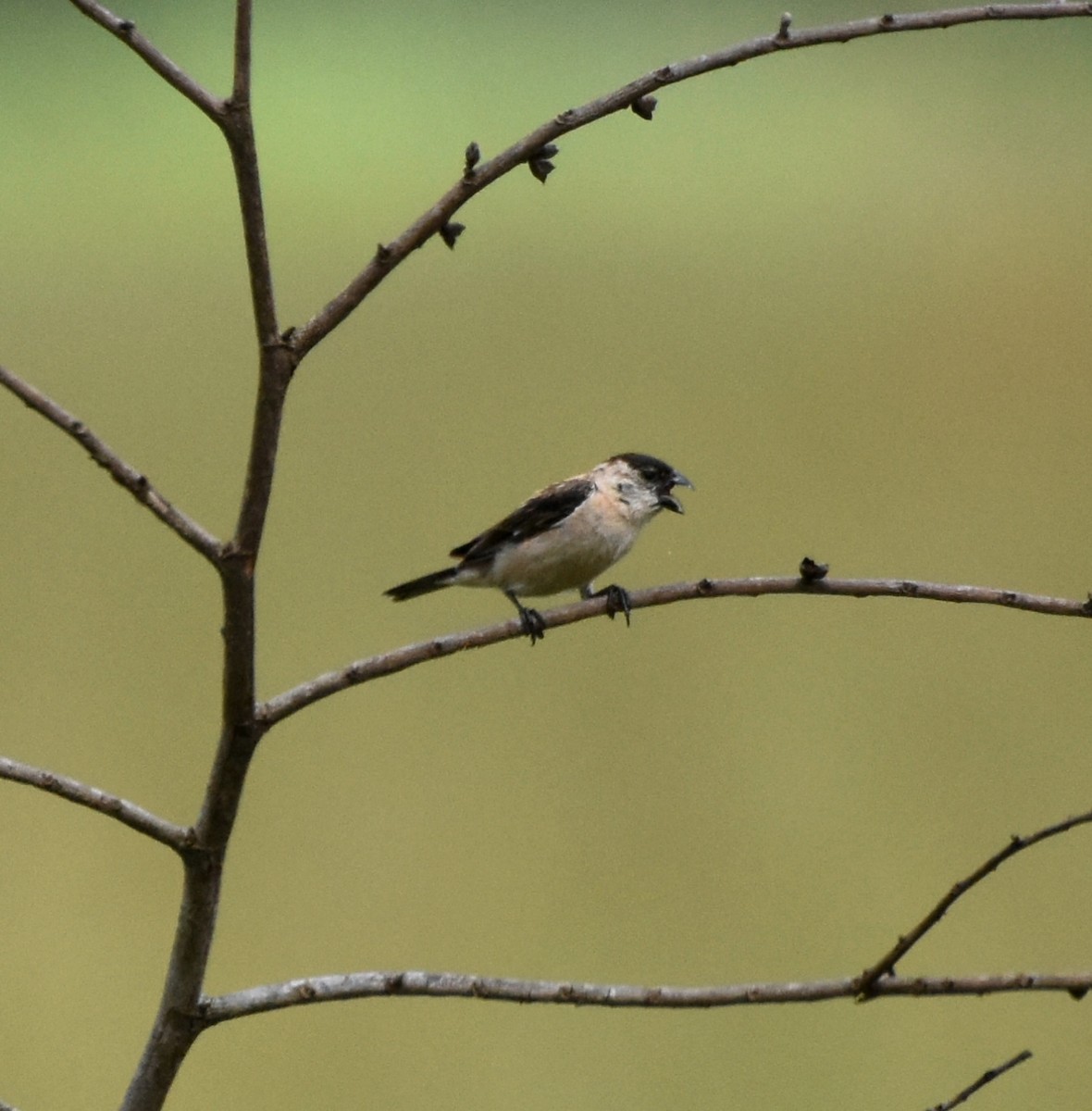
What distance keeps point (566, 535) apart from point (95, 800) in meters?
0.82

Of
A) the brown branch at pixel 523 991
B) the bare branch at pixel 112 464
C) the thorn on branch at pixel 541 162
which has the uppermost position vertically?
the thorn on branch at pixel 541 162

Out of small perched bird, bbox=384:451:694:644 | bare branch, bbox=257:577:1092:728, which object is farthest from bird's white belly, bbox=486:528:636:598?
bare branch, bbox=257:577:1092:728

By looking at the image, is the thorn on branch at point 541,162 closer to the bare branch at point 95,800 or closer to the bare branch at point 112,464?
the bare branch at point 112,464

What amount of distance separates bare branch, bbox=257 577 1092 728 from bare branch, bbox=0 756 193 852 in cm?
9

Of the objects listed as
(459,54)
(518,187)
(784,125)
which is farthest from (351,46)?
(784,125)

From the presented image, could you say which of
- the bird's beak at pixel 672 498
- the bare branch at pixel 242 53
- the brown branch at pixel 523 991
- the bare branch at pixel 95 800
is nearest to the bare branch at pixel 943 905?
the brown branch at pixel 523 991

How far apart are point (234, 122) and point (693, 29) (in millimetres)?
1560

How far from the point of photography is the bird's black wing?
67.1 inches

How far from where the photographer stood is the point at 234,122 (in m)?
0.89

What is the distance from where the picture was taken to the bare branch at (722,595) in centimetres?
96

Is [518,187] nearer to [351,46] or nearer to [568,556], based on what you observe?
[351,46]

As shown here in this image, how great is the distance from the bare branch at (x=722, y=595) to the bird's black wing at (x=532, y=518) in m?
0.64

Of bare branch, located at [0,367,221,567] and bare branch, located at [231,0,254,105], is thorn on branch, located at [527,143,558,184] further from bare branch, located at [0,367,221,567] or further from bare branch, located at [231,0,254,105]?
bare branch, located at [0,367,221,567]

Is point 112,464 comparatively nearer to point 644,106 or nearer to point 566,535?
point 644,106
